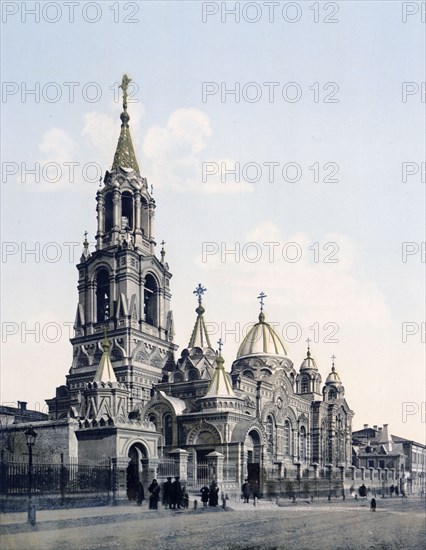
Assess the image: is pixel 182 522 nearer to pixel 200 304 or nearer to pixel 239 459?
pixel 239 459

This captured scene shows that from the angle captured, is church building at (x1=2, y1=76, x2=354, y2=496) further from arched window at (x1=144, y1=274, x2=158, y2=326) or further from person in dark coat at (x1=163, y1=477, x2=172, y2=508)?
person in dark coat at (x1=163, y1=477, x2=172, y2=508)

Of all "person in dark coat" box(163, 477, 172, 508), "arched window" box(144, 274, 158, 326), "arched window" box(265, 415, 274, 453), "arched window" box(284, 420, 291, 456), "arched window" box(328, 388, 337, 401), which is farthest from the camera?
"arched window" box(328, 388, 337, 401)

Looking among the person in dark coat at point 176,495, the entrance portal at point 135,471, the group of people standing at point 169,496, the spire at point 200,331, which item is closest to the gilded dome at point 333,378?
the spire at point 200,331

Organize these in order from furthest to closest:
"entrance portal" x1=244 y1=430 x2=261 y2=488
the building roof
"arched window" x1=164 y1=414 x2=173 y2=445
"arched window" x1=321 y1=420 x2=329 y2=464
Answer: "arched window" x1=321 y1=420 x2=329 y2=464, the building roof, "arched window" x1=164 y1=414 x2=173 y2=445, "entrance portal" x1=244 y1=430 x2=261 y2=488

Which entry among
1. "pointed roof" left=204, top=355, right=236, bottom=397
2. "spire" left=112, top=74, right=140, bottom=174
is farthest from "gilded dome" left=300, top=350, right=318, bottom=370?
"spire" left=112, top=74, right=140, bottom=174

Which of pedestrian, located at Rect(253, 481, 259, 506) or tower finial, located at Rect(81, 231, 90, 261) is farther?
tower finial, located at Rect(81, 231, 90, 261)

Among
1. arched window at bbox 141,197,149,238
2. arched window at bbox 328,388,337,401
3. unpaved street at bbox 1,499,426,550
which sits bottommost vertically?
unpaved street at bbox 1,499,426,550

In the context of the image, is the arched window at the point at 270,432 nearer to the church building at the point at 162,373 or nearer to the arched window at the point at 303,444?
the church building at the point at 162,373

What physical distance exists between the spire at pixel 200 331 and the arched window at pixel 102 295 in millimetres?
6063

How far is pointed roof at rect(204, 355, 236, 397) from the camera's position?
124 feet

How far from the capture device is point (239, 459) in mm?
34406

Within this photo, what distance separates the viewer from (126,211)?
47312 millimetres

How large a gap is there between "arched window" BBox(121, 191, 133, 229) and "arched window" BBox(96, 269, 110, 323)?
360 centimetres

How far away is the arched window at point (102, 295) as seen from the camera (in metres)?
45.5
